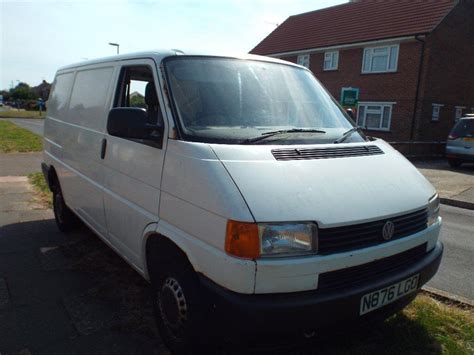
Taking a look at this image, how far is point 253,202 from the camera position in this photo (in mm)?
2281

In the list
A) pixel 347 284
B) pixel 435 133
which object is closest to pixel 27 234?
pixel 347 284

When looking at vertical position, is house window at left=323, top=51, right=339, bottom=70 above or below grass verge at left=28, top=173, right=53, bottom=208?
above

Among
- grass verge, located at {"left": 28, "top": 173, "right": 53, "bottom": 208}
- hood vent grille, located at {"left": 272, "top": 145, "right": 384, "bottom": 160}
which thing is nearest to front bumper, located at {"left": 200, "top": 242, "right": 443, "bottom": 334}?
hood vent grille, located at {"left": 272, "top": 145, "right": 384, "bottom": 160}

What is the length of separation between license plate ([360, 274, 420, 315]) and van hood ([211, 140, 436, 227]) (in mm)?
464

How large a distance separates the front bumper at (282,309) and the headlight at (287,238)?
243 millimetres

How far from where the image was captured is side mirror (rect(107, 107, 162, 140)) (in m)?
2.90

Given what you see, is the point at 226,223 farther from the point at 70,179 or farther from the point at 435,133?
the point at 435,133

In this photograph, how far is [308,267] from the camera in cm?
229

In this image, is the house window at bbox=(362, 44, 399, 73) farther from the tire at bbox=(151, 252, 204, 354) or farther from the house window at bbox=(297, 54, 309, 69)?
the tire at bbox=(151, 252, 204, 354)

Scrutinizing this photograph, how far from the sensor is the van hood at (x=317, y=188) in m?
2.32

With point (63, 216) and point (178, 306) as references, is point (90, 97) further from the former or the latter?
point (178, 306)

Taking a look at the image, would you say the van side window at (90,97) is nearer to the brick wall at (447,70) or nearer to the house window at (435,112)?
the brick wall at (447,70)

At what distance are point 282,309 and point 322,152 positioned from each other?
1126mm

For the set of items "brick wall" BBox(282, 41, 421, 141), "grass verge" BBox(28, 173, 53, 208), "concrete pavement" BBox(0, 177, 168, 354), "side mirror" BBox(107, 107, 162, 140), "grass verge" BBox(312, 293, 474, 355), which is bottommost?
"concrete pavement" BBox(0, 177, 168, 354)
